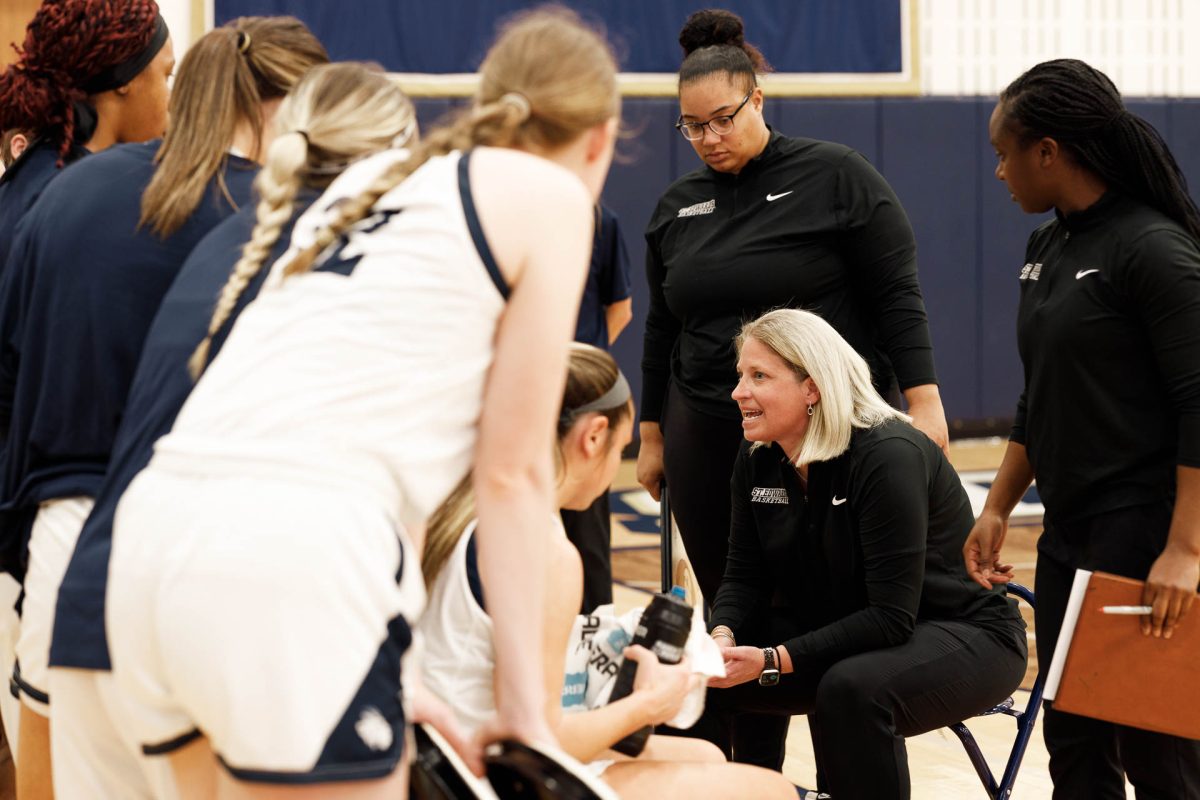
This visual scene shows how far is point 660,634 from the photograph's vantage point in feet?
6.72

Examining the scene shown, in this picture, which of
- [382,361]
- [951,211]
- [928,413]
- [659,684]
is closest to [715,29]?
[928,413]

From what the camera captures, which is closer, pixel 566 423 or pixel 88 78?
pixel 566 423

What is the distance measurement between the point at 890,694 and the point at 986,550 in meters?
0.40

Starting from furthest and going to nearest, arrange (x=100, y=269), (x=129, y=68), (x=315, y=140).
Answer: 1. (x=129, y=68)
2. (x=100, y=269)
3. (x=315, y=140)

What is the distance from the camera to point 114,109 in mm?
2211

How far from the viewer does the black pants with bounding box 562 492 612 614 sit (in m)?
4.00

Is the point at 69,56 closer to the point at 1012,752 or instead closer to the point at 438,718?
the point at 438,718

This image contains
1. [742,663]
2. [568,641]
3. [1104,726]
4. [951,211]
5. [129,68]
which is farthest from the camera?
[951,211]

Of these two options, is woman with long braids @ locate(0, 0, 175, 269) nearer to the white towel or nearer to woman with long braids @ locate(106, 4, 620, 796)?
woman with long braids @ locate(106, 4, 620, 796)

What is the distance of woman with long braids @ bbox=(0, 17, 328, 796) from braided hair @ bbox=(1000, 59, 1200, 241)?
4.39ft

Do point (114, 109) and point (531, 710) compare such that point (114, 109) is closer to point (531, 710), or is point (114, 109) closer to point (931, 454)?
point (531, 710)

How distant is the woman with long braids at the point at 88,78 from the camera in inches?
83.9

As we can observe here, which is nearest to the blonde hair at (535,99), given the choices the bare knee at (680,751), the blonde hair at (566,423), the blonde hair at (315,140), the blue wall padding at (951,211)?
the blonde hair at (315,140)

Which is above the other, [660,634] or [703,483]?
[660,634]
